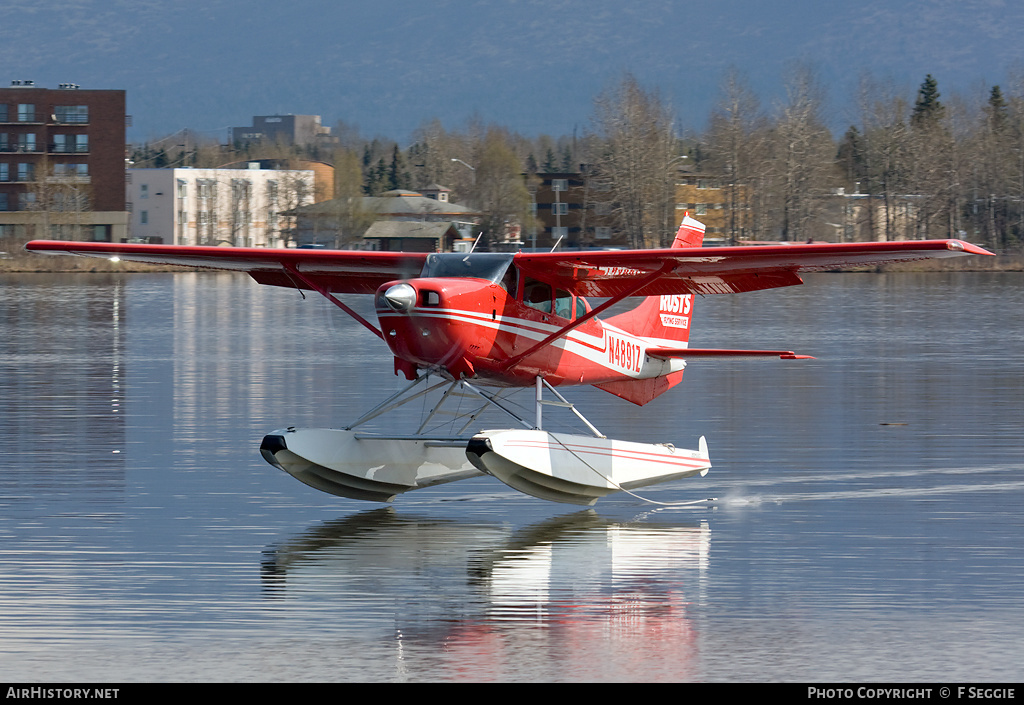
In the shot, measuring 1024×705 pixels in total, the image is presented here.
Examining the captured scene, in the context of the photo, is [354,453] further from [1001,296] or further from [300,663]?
[1001,296]

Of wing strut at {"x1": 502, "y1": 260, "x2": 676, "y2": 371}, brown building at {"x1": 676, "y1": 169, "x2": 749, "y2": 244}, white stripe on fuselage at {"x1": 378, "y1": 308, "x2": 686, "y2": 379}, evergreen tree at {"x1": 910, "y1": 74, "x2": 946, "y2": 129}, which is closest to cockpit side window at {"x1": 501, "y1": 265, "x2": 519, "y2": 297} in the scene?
white stripe on fuselage at {"x1": 378, "y1": 308, "x2": 686, "y2": 379}

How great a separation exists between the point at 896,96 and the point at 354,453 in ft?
306

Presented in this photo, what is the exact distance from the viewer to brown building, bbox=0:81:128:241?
92.2 m

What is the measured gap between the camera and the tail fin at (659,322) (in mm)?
12141

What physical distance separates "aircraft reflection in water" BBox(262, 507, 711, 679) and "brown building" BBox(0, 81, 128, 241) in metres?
87.7

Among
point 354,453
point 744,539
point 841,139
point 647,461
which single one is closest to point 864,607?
point 744,539

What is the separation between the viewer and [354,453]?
10.2 m

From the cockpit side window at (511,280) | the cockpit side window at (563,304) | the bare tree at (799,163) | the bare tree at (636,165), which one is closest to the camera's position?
the cockpit side window at (511,280)

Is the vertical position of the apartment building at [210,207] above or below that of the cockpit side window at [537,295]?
above

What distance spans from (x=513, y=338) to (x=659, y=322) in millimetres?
2501

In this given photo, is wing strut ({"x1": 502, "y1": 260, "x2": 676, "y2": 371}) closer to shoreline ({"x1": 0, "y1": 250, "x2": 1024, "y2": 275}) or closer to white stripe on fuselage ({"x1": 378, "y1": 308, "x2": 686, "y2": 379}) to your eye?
white stripe on fuselage ({"x1": 378, "y1": 308, "x2": 686, "y2": 379})

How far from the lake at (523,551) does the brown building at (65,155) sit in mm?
78808

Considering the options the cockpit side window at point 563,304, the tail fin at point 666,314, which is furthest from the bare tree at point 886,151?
the cockpit side window at point 563,304

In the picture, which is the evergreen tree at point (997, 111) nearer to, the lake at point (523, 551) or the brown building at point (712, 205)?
the brown building at point (712, 205)
